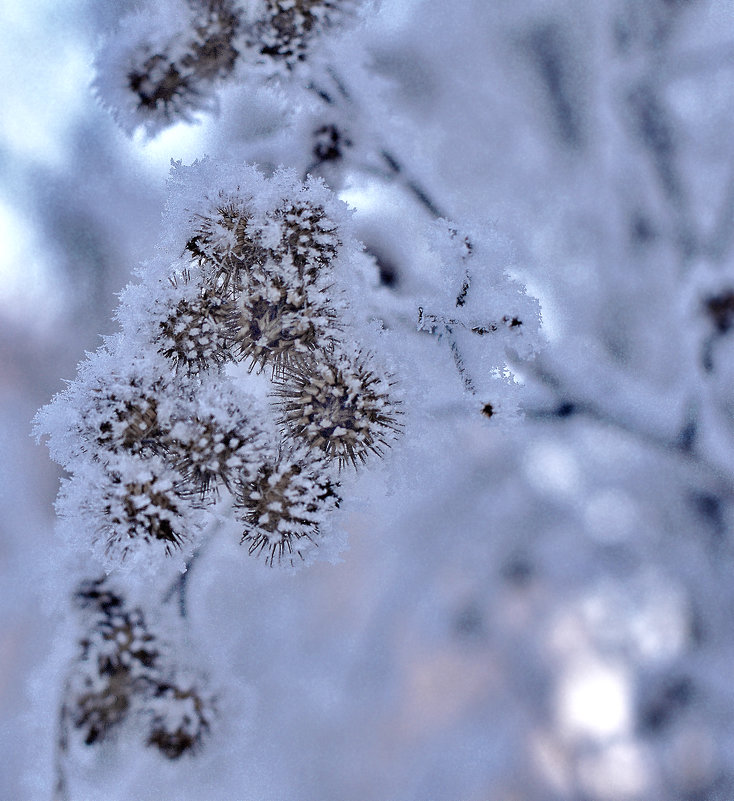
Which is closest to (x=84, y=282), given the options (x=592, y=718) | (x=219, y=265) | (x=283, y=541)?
(x=219, y=265)

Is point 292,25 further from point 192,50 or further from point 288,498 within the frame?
point 288,498

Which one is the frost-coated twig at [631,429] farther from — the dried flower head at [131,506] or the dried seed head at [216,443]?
the dried flower head at [131,506]

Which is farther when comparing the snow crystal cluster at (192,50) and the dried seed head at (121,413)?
the snow crystal cluster at (192,50)

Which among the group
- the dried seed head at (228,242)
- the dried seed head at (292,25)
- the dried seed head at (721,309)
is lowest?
the dried seed head at (228,242)

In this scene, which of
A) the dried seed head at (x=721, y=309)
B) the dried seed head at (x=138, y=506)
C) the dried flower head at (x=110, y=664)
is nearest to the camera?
the dried seed head at (x=138, y=506)

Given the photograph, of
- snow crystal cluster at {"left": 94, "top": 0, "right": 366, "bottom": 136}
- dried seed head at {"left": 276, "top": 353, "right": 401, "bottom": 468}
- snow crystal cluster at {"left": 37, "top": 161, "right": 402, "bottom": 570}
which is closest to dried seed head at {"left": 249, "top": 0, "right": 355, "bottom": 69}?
snow crystal cluster at {"left": 94, "top": 0, "right": 366, "bottom": 136}

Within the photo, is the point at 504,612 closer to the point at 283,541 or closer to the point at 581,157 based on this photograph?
the point at 283,541

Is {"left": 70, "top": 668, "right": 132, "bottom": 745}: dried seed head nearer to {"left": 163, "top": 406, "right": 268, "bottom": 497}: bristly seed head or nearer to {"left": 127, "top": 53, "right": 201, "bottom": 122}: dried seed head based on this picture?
{"left": 163, "top": 406, "right": 268, "bottom": 497}: bristly seed head

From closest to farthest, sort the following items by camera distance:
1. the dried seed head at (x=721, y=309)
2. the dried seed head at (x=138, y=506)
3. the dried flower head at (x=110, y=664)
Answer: the dried seed head at (x=138, y=506), the dried flower head at (x=110, y=664), the dried seed head at (x=721, y=309)

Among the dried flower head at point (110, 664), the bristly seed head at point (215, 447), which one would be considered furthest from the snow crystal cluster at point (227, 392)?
the dried flower head at point (110, 664)
